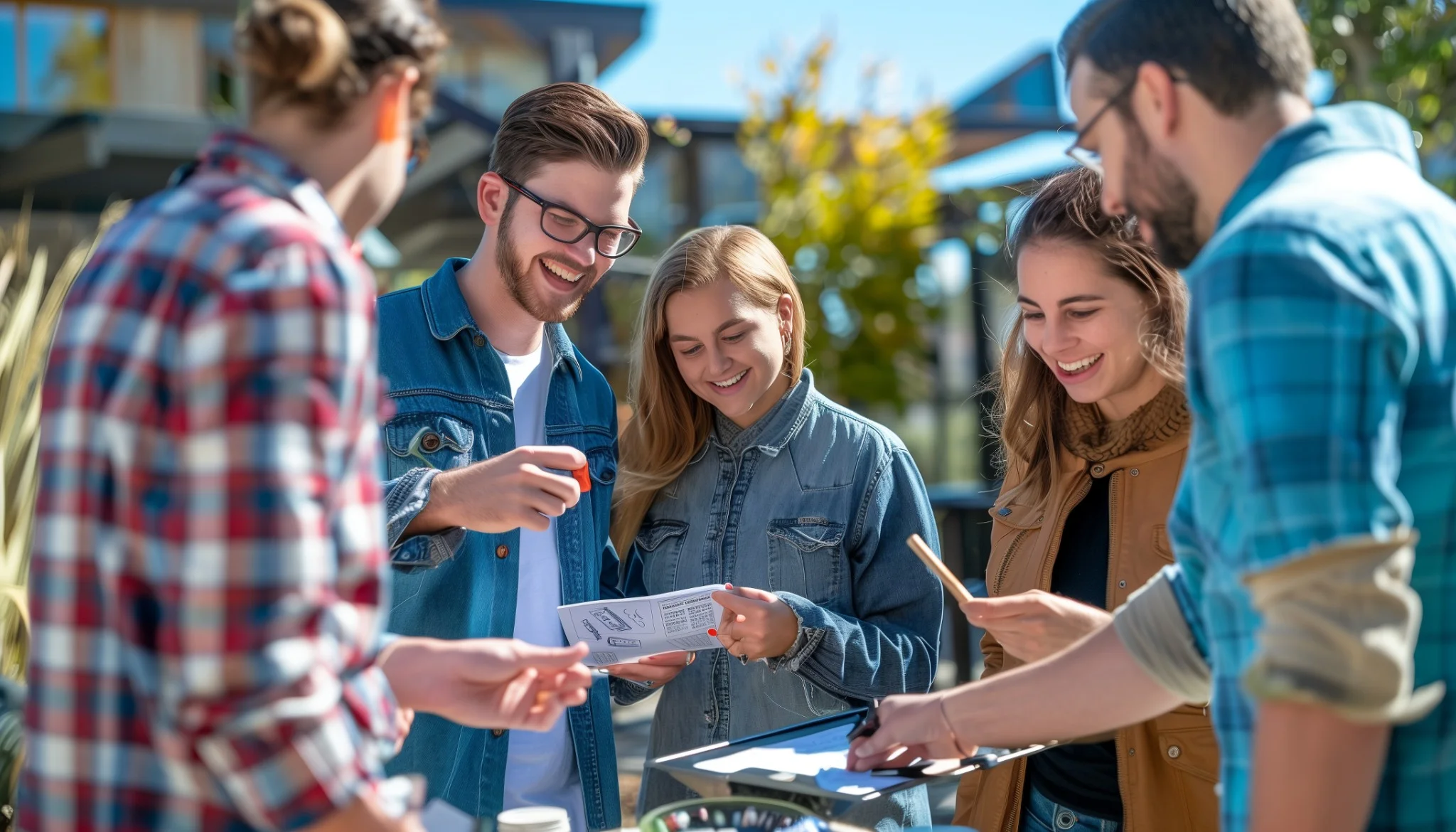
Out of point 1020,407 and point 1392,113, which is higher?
point 1392,113

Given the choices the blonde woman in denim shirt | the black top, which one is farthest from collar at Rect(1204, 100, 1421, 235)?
the blonde woman in denim shirt

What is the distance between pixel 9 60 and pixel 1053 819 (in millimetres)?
9422

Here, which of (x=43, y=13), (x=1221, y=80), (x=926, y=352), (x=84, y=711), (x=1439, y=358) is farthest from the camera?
(x=926, y=352)

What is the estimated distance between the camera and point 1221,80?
1.33 m

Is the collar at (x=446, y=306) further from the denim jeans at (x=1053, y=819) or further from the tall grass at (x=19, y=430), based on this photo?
the denim jeans at (x=1053, y=819)

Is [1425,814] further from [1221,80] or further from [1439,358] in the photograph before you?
[1221,80]

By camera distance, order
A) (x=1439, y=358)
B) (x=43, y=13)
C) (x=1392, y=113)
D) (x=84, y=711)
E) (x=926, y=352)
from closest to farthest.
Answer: (x=84, y=711) → (x=1439, y=358) → (x=1392, y=113) → (x=43, y=13) → (x=926, y=352)

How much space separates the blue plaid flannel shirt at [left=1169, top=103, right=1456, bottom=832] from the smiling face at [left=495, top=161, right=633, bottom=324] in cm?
150

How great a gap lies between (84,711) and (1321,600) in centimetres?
113

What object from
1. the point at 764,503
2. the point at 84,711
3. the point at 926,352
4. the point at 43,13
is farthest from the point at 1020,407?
the point at 43,13

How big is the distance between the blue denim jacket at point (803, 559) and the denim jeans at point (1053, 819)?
9.0 inches

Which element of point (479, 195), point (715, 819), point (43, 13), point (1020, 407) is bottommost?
point (715, 819)

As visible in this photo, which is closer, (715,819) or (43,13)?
(715,819)

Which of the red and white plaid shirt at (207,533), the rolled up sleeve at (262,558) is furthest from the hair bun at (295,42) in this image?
the rolled up sleeve at (262,558)
